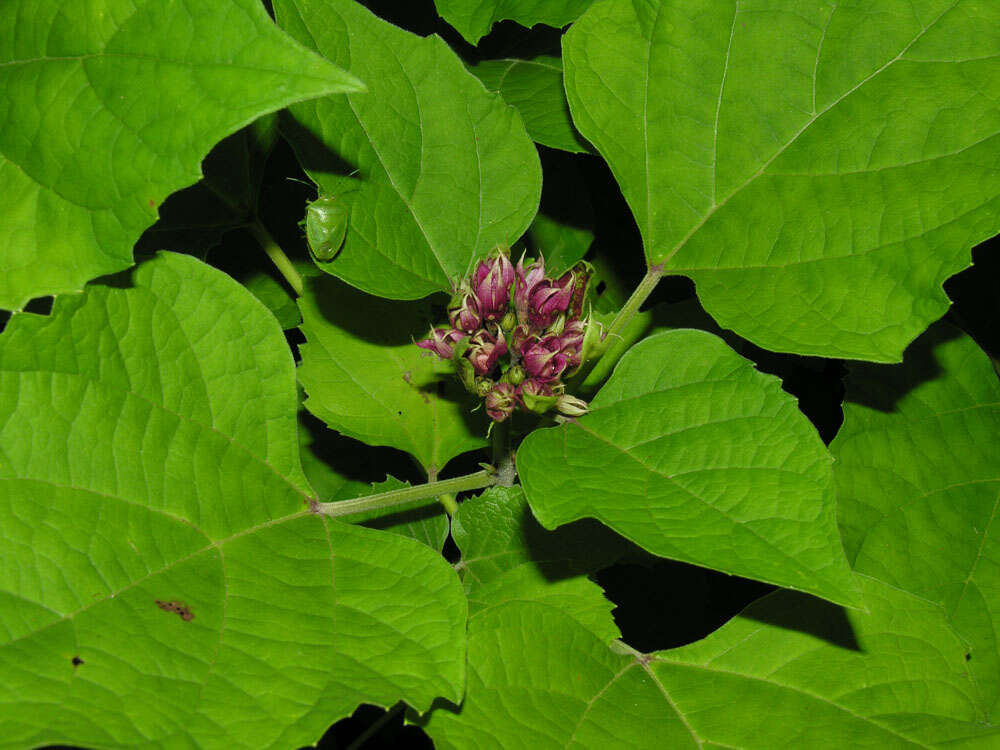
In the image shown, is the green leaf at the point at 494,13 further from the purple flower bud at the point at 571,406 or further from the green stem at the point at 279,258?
the purple flower bud at the point at 571,406

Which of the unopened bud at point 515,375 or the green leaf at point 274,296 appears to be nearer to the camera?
the unopened bud at point 515,375

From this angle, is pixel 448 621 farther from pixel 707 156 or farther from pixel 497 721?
pixel 707 156

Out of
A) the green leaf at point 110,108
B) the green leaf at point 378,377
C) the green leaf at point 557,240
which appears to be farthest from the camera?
the green leaf at point 557,240

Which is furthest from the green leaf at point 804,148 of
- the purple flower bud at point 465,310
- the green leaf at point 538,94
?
the purple flower bud at point 465,310

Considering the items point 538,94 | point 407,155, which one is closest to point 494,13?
point 538,94

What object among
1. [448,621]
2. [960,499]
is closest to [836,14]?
[960,499]

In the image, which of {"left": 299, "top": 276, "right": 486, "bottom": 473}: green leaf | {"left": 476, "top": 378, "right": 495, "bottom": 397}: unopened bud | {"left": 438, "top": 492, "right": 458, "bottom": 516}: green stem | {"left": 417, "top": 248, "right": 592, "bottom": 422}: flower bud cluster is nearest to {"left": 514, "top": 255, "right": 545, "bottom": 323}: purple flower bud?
{"left": 417, "top": 248, "right": 592, "bottom": 422}: flower bud cluster
